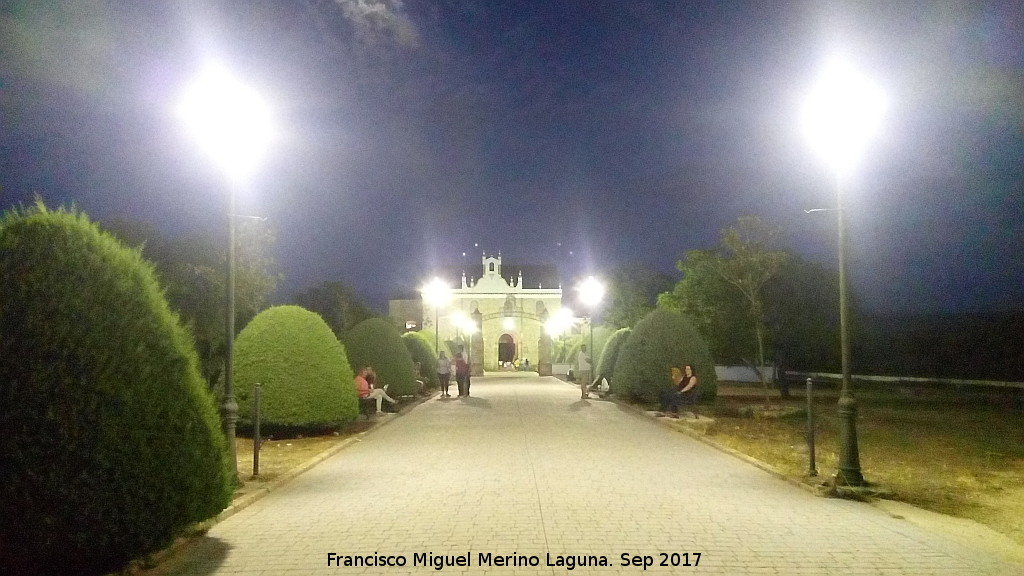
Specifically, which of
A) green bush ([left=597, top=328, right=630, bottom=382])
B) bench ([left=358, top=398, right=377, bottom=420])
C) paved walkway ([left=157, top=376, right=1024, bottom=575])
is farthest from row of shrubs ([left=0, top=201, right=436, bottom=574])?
green bush ([left=597, top=328, right=630, bottom=382])

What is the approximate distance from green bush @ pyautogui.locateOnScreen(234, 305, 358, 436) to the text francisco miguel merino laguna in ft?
30.7

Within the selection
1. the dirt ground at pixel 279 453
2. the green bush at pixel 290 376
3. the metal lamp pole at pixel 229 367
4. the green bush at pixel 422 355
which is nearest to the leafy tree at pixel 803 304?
the green bush at pixel 422 355

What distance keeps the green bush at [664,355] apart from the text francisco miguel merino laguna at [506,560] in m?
15.4

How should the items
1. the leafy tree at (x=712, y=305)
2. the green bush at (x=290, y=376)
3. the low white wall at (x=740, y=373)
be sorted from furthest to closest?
the low white wall at (x=740, y=373) → the leafy tree at (x=712, y=305) → the green bush at (x=290, y=376)

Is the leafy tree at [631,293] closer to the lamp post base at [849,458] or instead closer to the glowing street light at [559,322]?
the glowing street light at [559,322]

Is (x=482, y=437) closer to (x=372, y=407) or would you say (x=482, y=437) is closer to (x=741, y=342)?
(x=372, y=407)

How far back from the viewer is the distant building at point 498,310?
259 ft

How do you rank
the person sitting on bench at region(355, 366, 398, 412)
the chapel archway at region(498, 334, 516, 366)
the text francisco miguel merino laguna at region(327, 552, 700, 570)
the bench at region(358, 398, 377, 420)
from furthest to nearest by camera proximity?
the chapel archway at region(498, 334, 516, 366) < the bench at region(358, 398, 377, 420) < the person sitting on bench at region(355, 366, 398, 412) < the text francisco miguel merino laguna at region(327, 552, 700, 570)

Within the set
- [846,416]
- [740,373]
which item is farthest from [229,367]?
[740,373]

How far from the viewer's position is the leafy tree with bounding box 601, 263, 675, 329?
60844 millimetres

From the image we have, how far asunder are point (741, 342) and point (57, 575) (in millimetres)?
26056

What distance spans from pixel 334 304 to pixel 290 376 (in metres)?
52.5

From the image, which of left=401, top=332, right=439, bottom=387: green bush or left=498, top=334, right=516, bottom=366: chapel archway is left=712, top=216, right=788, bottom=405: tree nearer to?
left=401, top=332, right=439, bottom=387: green bush

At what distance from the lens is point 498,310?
86625mm
